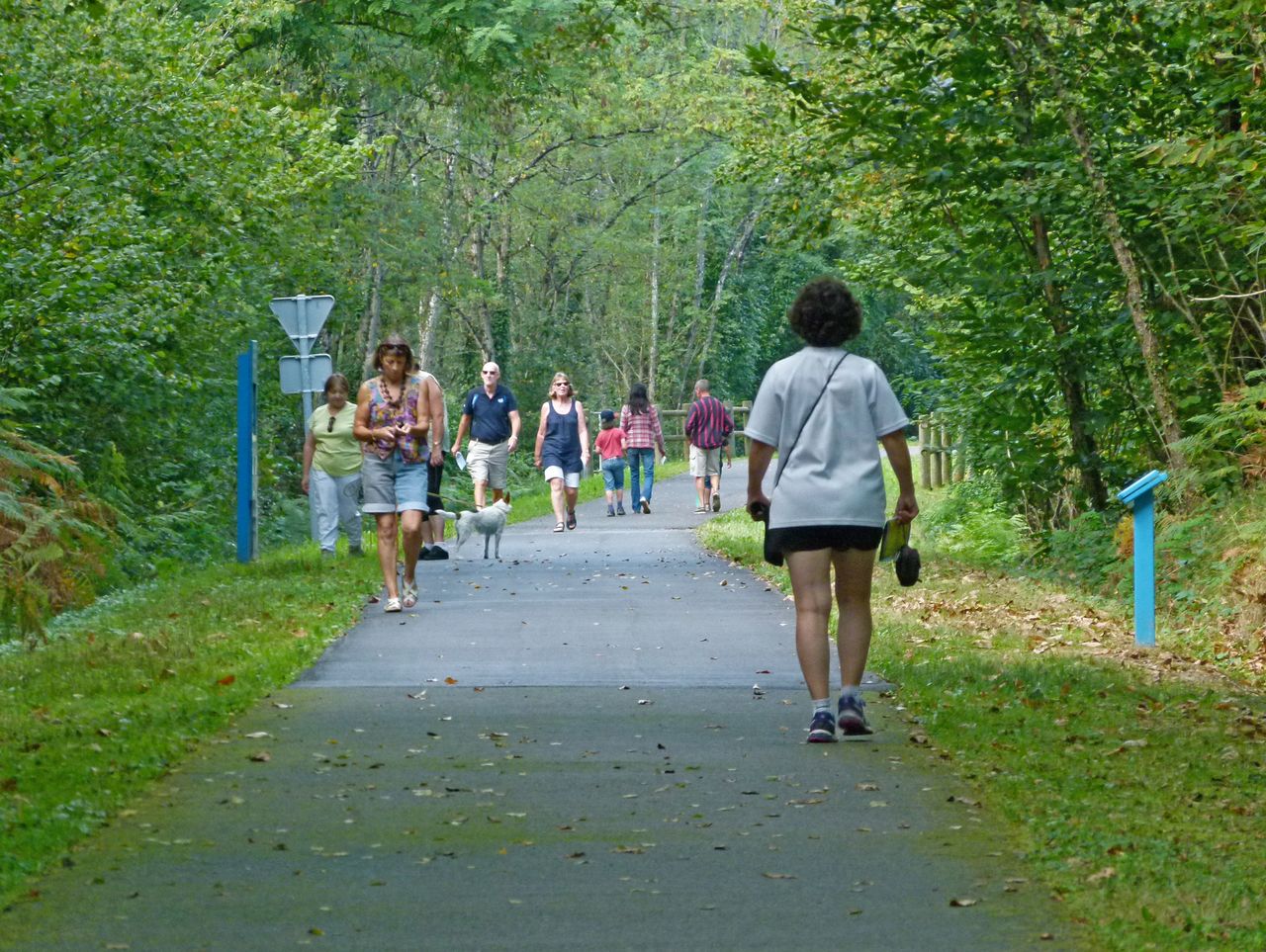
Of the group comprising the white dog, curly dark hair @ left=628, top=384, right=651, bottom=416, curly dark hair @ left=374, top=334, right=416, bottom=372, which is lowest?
the white dog

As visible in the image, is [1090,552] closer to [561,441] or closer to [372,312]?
[561,441]

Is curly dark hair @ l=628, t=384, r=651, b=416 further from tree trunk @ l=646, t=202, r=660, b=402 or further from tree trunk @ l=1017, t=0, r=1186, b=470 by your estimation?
tree trunk @ l=646, t=202, r=660, b=402

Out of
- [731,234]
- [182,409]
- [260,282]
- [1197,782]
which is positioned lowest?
[1197,782]

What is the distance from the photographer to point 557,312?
171 ft

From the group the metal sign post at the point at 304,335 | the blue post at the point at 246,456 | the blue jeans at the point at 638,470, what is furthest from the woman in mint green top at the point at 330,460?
the blue jeans at the point at 638,470

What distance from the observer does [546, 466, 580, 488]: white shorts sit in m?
23.4

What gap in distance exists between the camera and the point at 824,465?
8.13 metres

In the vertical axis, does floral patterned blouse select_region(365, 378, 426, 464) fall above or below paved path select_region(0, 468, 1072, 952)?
above

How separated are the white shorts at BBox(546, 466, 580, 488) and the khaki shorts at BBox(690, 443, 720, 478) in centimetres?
569

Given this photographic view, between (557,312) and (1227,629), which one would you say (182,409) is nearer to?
(1227,629)

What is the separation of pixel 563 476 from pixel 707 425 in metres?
5.71

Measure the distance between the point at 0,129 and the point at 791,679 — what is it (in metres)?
11.0

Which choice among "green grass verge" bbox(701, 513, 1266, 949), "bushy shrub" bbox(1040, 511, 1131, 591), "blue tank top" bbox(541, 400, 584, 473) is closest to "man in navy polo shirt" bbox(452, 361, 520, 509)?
"blue tank top" bbox(541, 400, 584, 473)

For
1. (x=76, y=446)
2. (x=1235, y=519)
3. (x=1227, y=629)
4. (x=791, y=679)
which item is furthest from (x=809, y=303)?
(x=76, y=446)
